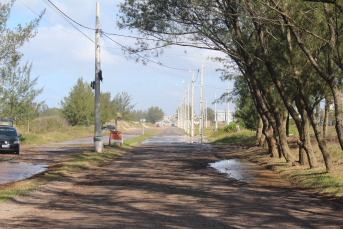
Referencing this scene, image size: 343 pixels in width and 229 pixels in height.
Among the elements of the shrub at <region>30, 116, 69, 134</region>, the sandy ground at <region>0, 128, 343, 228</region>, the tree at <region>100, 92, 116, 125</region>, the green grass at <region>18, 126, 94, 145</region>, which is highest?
the tree at <region>100, 92, 116, 125</region>

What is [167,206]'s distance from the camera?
8086mm

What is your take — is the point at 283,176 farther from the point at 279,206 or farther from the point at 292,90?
the point at 279,206

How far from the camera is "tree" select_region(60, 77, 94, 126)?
59.7 m

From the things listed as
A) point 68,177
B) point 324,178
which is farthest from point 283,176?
point 68,177

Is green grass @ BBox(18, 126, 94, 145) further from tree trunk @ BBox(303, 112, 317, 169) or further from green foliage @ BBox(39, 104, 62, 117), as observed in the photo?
tree trunk @ BBox(303, 112, 317, 169)

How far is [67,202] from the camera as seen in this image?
8.71 meters

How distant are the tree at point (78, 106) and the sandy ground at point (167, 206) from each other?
49036mm

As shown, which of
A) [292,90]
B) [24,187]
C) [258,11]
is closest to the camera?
[24,187]

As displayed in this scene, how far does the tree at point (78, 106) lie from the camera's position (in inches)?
2350

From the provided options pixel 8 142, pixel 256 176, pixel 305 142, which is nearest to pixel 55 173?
pixel 256 176

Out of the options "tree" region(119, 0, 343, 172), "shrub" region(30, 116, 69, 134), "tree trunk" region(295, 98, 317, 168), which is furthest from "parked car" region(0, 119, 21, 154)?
"shrub" region(30, 116, 69, 134)

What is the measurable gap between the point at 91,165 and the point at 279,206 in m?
10.8

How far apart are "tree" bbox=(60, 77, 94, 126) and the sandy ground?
49.0 metres

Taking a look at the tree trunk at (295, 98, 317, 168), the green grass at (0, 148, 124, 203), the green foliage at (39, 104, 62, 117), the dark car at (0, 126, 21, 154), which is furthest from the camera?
the green foliage at (39, 104, 62, 117)
